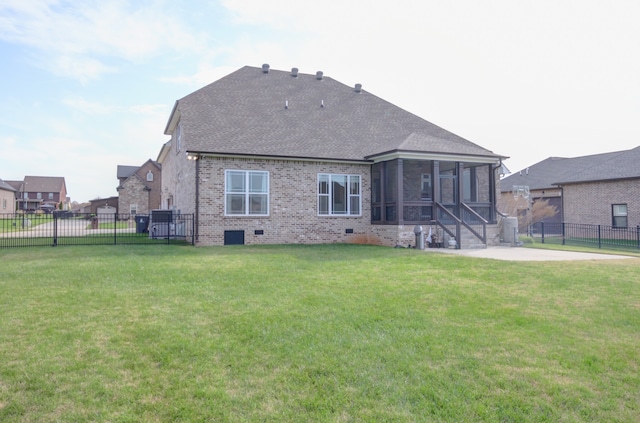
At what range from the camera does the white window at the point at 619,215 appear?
78.0 feet

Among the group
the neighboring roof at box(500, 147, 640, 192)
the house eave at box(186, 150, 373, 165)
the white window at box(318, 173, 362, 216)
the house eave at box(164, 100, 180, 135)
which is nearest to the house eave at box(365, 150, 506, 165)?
the house eave at box(186, 150, 373, 165)

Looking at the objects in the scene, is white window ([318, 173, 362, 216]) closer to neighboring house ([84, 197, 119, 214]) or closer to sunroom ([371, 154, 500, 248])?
sunroom ([371, 154, 500, 248])

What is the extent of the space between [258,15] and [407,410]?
32.6ft

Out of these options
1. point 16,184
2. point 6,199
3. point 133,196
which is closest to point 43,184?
point 16,184

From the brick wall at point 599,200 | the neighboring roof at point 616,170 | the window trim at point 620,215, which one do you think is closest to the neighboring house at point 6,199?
the brick wall at point 599,200

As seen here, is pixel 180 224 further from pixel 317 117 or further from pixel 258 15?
pixel 258 15

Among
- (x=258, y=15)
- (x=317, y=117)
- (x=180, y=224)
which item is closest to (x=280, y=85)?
(x=317, y=117)

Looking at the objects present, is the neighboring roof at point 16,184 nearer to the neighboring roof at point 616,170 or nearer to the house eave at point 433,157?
the house eave at point 433,157

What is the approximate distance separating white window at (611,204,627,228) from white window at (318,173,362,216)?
658 inches

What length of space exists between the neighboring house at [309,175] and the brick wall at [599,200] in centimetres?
1011

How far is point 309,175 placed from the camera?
16.4 m

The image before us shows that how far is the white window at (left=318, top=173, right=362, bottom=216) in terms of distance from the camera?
1670cm

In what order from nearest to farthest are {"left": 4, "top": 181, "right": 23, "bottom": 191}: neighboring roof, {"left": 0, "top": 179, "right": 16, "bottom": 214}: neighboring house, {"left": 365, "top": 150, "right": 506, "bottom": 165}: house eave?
1. {"left": 365, "top": 150, "right": 506, "bottom": 165}: house eave
2. {"left": 0, "top": 179, "right": 16, "bottom": 214}: neighboring house
3. {"left": 4, "top": 181, "right": 23, "bottom": 191}: neighboring roof

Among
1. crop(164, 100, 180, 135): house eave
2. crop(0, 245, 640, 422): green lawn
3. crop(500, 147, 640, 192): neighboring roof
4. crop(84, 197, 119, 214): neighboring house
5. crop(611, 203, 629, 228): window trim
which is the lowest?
crop(0, 245, 640, 422): green lawn
